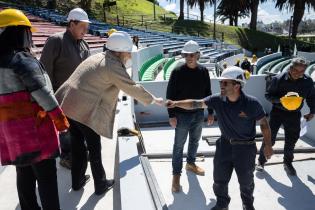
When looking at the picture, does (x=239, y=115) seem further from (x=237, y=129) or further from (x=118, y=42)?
(x=118, y=42)

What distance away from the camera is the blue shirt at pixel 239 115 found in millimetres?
3193

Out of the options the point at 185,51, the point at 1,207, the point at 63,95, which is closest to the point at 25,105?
the point at 63,95

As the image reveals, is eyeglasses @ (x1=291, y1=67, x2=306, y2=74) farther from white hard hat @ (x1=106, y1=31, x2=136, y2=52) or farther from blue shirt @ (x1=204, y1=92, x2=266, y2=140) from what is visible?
white hard hat @ (x1=106, y1=31, x2=136, y2=52)

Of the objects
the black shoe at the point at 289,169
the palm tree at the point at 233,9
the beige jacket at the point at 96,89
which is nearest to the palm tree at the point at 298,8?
the palm tree at the point at 233,9

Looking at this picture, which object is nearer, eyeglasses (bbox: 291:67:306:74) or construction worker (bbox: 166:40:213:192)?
construction worker (bbox: 166:40:213:192)

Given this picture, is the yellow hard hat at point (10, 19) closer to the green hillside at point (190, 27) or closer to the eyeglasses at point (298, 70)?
the eyeglasses at point (298, 70)

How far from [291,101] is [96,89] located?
2626 millimetres

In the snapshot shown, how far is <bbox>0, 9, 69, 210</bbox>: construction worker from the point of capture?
2.22 metres

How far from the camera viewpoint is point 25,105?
90.4 inches

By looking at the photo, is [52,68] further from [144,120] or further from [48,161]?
[144,120]

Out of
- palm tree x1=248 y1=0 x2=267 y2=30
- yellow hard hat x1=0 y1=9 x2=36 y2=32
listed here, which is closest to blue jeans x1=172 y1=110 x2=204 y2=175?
yellow hard hat x1=0 y1=9 x2=36 y2=32

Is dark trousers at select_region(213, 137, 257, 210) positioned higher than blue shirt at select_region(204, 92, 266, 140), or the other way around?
blue shirt at select_region(204, 92, 266, 140)

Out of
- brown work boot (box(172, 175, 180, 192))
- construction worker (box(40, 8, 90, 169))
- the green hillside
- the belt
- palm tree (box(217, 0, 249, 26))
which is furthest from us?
palm tree (box(217, 0, 249, 26))

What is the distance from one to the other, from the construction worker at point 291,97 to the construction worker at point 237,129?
1.28 m
